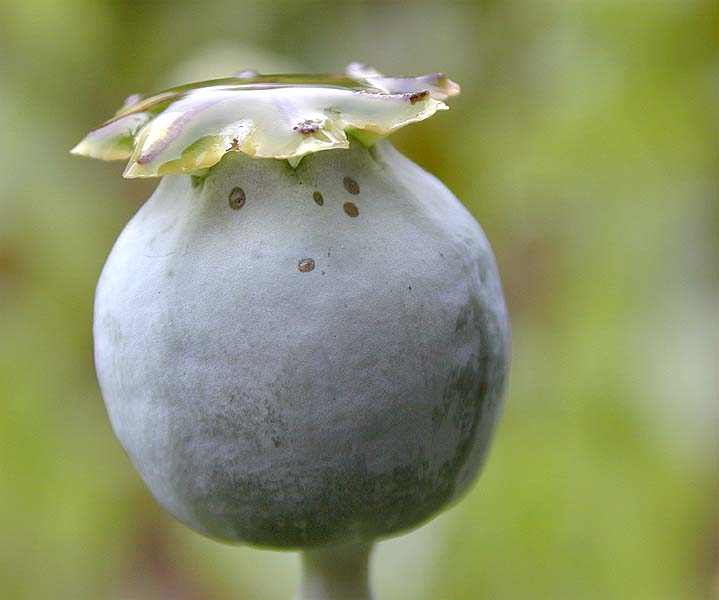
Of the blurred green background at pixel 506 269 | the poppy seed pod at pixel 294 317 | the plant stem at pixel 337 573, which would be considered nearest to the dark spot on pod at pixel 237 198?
the poppy seed pod at pixel 294 317

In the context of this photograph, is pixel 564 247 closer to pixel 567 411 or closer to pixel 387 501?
pixel 567 411

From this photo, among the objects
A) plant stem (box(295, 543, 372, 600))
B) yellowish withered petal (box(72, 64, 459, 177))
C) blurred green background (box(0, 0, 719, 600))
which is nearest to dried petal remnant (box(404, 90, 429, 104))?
yellowish withered petal (box(72, 64, 459, 177))

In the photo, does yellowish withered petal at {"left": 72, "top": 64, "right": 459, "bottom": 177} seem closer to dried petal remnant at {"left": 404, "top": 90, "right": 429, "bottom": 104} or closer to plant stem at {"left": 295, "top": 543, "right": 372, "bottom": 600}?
dried petal remnant at {"left": 404, "top": 90, "right": 429, "bottom": 104}

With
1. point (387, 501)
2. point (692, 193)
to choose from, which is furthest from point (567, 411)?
point (387, 501)

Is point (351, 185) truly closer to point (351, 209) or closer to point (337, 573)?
point (351, 209)

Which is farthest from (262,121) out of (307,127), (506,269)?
(506,269)
